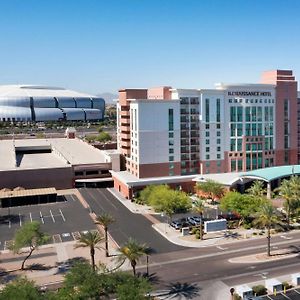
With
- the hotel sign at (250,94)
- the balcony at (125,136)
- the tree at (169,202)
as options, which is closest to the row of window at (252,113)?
the hotel sign at (250,94)

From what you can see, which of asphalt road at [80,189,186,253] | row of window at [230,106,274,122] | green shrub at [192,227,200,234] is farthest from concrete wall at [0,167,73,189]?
green shrub at [192,227,200,234]

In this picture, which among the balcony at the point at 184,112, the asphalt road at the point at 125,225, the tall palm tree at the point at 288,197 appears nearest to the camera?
the asphalt road at the point at 125,225

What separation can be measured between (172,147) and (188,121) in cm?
692

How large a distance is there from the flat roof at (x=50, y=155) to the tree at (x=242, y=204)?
141 ft

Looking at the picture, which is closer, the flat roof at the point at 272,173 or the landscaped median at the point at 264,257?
the landscaped median at the point at 264,257

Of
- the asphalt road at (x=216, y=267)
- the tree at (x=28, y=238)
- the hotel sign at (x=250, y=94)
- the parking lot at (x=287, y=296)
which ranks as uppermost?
the hotel sign at (x=250, y=94)

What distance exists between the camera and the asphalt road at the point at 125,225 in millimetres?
57094

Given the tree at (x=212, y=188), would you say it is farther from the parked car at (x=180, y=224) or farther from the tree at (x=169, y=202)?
the parked car at (x=180, y=224)

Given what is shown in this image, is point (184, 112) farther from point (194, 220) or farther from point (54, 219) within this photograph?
point (54, 219)

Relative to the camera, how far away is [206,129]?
297 feet

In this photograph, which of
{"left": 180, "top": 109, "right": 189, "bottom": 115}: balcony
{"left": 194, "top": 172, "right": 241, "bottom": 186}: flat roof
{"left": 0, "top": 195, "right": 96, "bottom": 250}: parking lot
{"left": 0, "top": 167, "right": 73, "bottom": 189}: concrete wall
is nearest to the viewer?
{"left": 0, "top": 195, "right": 96, "bottom": 250}: parking lot

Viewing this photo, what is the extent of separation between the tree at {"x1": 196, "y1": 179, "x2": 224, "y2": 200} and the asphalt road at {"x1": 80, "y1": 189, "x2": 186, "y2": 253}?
46.6 ft

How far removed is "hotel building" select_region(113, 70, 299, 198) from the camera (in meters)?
86.9

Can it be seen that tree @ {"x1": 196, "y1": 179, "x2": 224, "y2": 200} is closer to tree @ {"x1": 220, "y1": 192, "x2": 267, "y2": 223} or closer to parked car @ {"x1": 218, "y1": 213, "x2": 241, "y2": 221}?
parked car @ {"x1": 218, "y1": 213, "x2": 241, "y2": 221}
